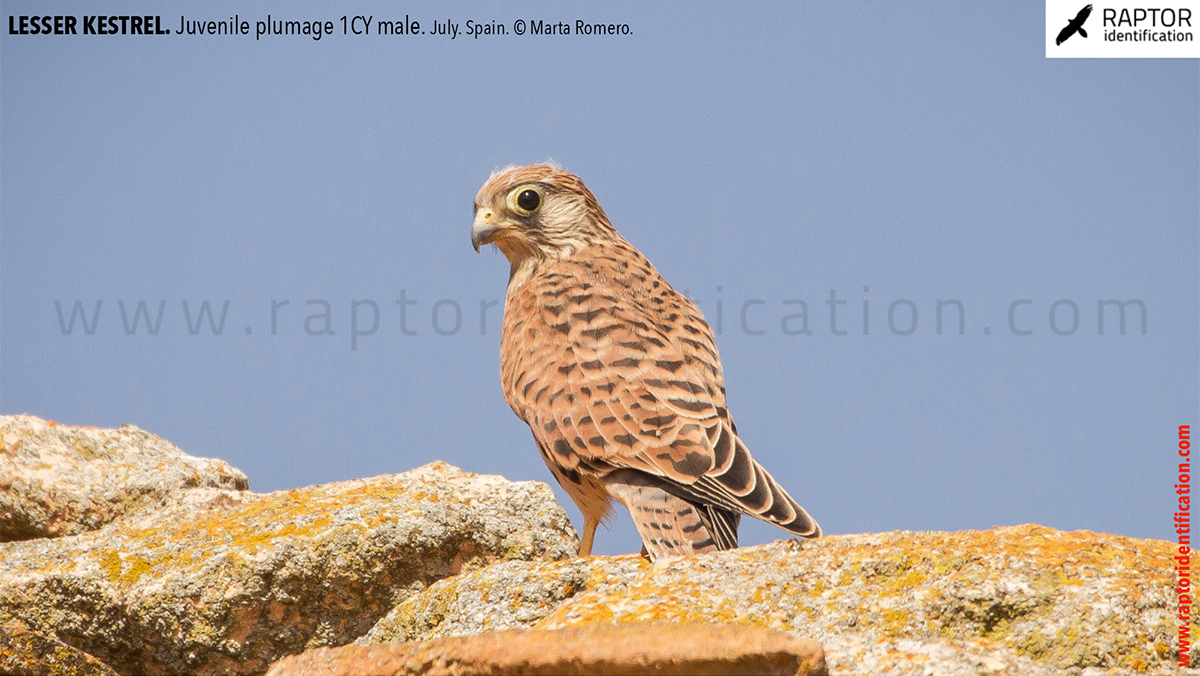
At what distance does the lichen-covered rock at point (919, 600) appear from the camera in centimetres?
251

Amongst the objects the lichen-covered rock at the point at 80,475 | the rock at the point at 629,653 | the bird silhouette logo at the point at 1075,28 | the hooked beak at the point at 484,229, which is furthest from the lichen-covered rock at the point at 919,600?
the bird silhouette logo at the point at 1075,28

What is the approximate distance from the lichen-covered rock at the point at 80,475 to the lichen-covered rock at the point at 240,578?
0.49m

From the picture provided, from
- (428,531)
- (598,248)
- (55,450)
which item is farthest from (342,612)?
(598,248)

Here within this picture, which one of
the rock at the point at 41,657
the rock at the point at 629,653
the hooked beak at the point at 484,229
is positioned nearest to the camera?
the rock at the point at 629,653

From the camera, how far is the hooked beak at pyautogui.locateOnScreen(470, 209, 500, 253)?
6.14 metres

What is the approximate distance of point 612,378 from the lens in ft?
15.7

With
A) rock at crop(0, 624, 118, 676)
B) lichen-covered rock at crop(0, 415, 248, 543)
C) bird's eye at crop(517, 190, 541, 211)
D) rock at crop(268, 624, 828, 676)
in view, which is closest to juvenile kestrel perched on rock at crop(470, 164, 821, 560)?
bird's eye at crop(517, 190, 541, 211)

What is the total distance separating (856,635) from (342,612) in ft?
7.19

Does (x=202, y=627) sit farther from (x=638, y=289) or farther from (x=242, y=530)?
(x=638, y=289)

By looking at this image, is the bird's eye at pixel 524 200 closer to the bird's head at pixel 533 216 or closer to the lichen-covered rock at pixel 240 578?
the bird's head at pixel 533 216

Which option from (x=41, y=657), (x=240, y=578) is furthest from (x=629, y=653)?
(x=41, y=657)

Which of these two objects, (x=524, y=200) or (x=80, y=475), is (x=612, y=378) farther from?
(x=80, y=475)

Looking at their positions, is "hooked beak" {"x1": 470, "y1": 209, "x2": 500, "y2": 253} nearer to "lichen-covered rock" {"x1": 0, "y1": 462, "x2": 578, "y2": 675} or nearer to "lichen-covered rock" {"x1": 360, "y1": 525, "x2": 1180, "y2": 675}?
"lichen-covered rock" {"x1": 0, "y1": 462, "x2": 578, "y2": 675}

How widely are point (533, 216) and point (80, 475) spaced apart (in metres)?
2.83
